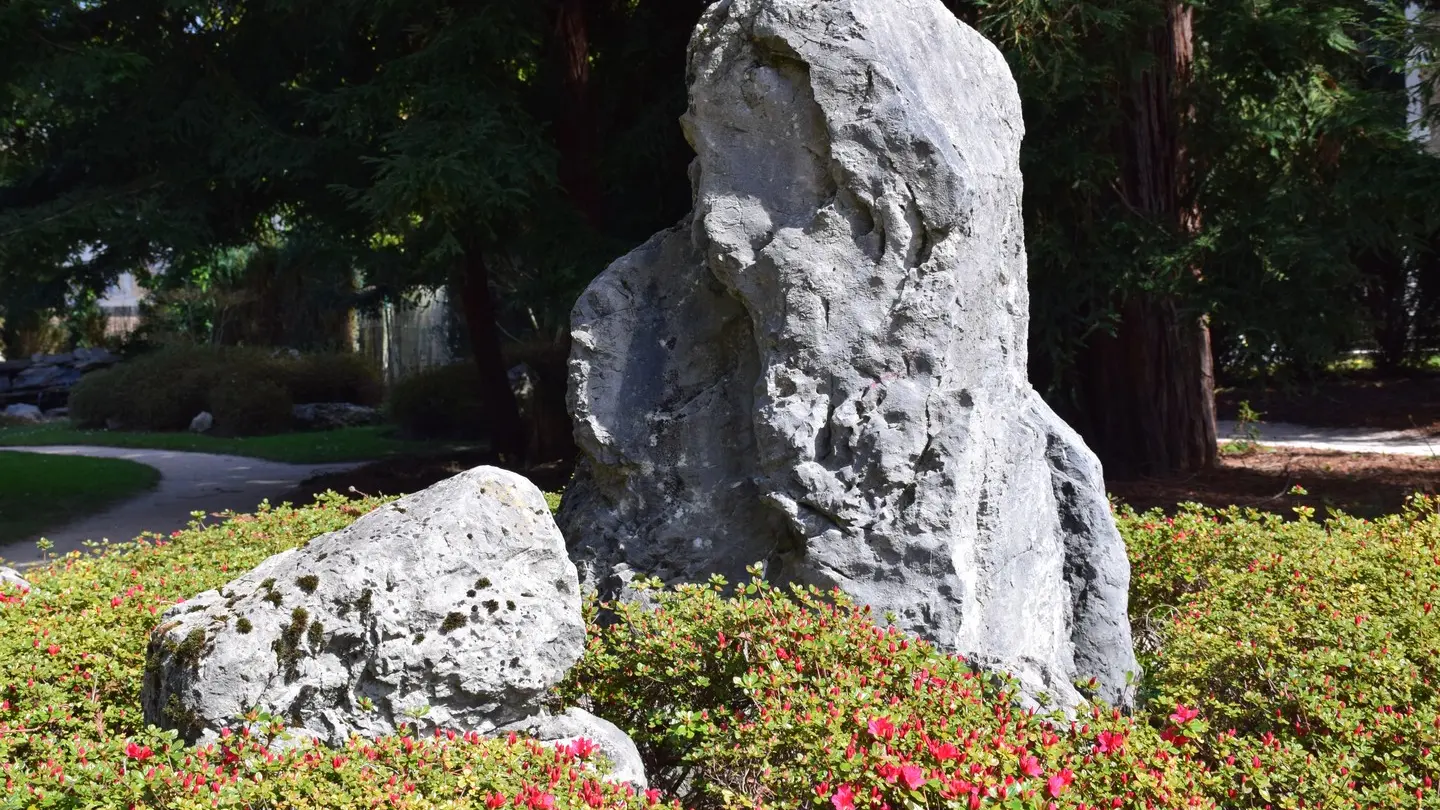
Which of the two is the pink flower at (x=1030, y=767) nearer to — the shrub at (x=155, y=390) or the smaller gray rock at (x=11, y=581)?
the smaller gray rock at (x=11, y=581)

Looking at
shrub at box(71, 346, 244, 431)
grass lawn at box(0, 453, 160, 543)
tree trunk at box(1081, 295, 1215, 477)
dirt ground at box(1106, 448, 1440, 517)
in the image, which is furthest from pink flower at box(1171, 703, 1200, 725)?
shrub at box(71, 346, 244, 431)

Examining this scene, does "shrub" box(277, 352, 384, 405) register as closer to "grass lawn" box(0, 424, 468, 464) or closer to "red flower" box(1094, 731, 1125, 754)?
"grass lawn" box(0, 424, 468, 464)

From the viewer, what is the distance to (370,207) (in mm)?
9234

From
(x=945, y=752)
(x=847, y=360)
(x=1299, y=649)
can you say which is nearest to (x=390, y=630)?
(x=945, y=752)

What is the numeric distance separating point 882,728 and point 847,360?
52.4 inches

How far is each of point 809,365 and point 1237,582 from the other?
2.37m

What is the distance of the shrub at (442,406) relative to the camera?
19688 mm

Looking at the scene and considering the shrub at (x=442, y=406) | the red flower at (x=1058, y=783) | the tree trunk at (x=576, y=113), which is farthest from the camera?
the shrub at (x=442, y=406)

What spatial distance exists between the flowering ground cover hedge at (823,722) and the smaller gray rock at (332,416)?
17.9m

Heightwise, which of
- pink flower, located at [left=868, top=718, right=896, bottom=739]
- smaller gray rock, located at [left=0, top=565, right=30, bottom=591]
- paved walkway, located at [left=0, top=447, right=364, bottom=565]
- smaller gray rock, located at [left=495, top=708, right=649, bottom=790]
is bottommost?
paved walkway, located at [left=0, top=447, right=364, bottom=565]

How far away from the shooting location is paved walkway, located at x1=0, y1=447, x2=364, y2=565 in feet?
36.0

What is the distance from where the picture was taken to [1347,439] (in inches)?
574

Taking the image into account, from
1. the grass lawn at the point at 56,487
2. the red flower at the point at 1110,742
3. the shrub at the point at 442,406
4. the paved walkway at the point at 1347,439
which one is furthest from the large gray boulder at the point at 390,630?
the shrub at the point at 442,406

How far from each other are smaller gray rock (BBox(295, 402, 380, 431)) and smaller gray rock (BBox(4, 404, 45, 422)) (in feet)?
21.5
